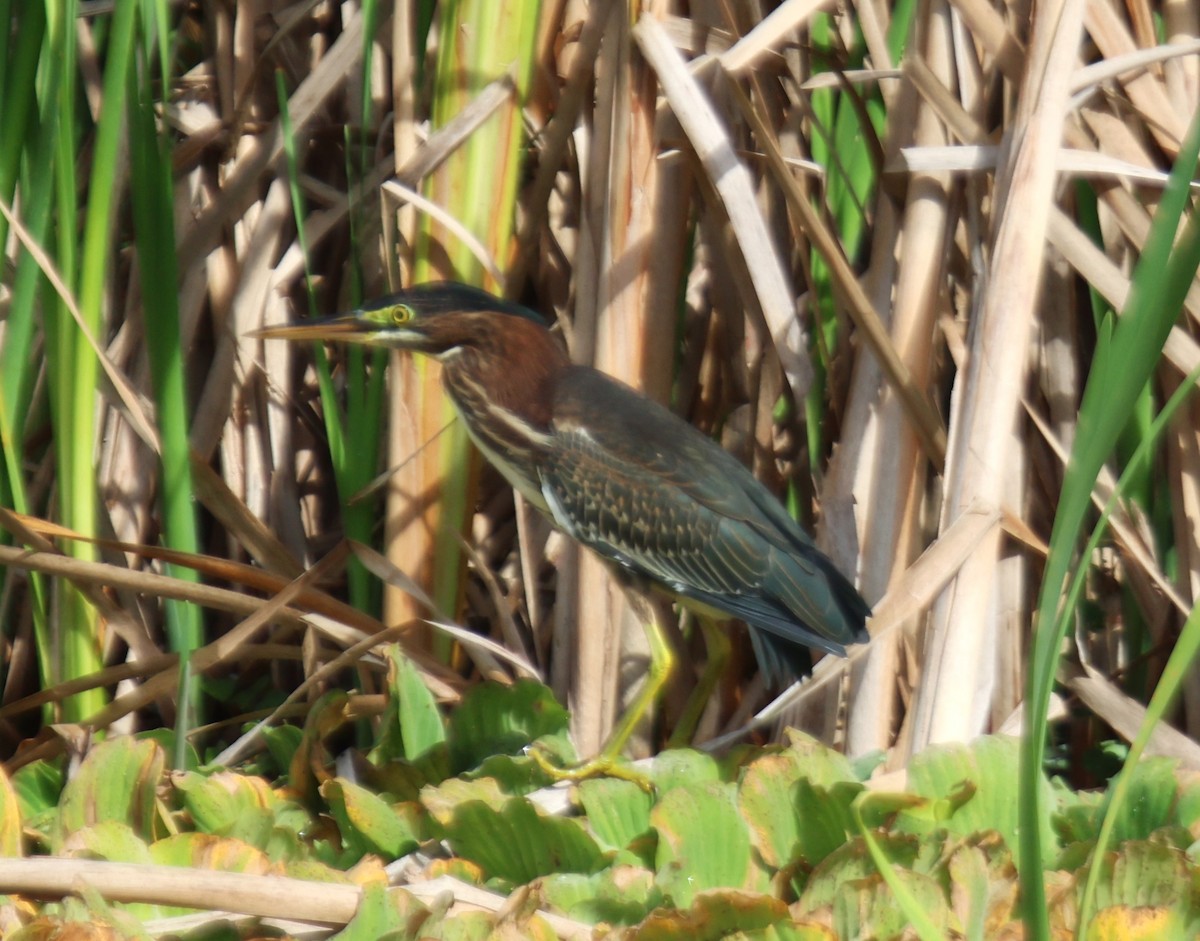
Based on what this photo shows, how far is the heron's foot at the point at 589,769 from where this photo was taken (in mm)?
1829

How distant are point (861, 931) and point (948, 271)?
99cm

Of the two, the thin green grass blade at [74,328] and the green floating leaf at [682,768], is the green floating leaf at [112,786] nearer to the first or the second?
the thin green grass blade at [74,328]

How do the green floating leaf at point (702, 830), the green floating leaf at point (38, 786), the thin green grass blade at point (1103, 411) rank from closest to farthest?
the thin green grass blade at point (1103, 411), the green floating leaf at point (702, 830), the green floating leaf at point (38, 786)

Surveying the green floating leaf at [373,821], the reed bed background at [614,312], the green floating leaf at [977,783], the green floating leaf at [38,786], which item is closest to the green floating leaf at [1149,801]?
the green floating leaf at [977,783]

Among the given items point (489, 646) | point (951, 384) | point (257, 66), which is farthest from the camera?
point (257, 66)

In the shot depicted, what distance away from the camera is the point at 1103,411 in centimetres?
80

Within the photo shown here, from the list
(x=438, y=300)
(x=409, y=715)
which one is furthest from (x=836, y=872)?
(x=438, y=300)

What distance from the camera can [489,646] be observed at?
1.89 m

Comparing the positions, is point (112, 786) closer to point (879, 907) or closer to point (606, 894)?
point (606, 894)

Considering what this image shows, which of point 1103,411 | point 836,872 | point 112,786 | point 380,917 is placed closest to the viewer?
point 1103,411

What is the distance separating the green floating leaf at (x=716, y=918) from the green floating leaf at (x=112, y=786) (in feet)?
2.10

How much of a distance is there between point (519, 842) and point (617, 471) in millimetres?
683

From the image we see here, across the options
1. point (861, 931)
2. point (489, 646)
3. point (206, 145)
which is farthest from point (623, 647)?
point (206, 145)

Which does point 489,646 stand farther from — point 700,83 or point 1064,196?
point 1064,196
